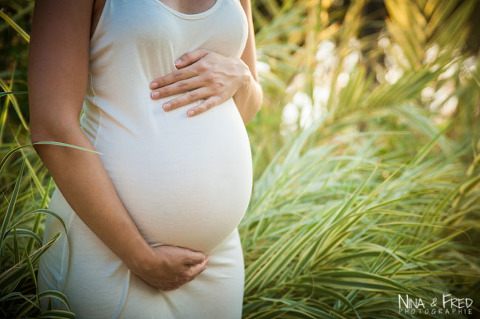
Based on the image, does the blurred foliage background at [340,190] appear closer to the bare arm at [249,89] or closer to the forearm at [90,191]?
the forearm at [90,191]

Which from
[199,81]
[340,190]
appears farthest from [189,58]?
[340,190]

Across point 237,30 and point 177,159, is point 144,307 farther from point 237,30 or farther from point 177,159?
point 237,30

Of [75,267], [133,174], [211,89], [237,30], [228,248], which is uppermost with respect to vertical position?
[237,30]

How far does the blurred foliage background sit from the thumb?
367 millimetres

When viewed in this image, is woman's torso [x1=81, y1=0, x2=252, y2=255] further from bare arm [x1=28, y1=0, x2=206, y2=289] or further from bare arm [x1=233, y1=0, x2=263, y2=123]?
bare arm [x1=233, y1=0, x2=263, y2=123]

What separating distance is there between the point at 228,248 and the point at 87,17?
2.08 ft

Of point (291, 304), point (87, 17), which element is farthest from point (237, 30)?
point (291, 304)

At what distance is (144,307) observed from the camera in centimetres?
77

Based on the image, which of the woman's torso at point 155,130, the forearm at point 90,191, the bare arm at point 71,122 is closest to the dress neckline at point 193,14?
the woman's torso at point 155,130

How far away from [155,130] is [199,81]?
0.18m

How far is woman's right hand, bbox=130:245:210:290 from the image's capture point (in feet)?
2.42

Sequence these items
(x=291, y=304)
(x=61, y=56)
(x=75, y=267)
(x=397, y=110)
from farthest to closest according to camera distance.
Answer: (x=397, y=110) < (x=291, y=304) < (x=75, y=267) < (x=61, y=56)

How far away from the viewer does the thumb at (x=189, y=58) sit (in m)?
0.81

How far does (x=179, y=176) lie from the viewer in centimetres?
77
